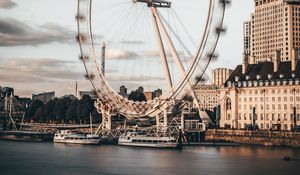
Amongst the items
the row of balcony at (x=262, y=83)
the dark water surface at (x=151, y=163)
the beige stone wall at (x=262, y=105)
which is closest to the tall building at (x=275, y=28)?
the row of balcony at (x=262, y=83)

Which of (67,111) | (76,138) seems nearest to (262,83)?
(76,138)

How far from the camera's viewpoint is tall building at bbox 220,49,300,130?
265ft

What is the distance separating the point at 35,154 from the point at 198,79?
19771mm

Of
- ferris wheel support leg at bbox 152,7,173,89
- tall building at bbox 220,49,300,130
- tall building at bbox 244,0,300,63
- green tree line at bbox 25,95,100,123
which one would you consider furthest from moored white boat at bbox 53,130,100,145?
tall building at bbox 244,0,300,63

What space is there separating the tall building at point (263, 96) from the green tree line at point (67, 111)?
1111 inches

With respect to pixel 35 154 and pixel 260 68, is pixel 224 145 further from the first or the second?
pixel 35 154

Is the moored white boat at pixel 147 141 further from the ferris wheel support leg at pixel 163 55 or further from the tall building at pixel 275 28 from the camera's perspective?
the tall building at pixel 275 28

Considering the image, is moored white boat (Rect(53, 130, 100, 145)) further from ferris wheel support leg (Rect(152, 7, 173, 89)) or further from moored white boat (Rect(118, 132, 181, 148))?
ferris wheel support leg (Rect(152, 7, 173, 89))

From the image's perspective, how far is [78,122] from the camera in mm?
109750

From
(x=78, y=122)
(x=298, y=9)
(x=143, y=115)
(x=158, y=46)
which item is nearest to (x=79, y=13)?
(x=158, y=46)

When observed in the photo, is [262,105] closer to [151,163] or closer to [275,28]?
[151,163]

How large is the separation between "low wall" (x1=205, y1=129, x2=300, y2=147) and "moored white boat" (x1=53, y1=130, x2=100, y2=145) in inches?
676

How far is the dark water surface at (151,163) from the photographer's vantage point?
144 ft

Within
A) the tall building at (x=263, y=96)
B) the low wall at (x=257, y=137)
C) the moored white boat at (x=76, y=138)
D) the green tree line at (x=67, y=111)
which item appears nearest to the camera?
the low wall at (x=257, y=137)
